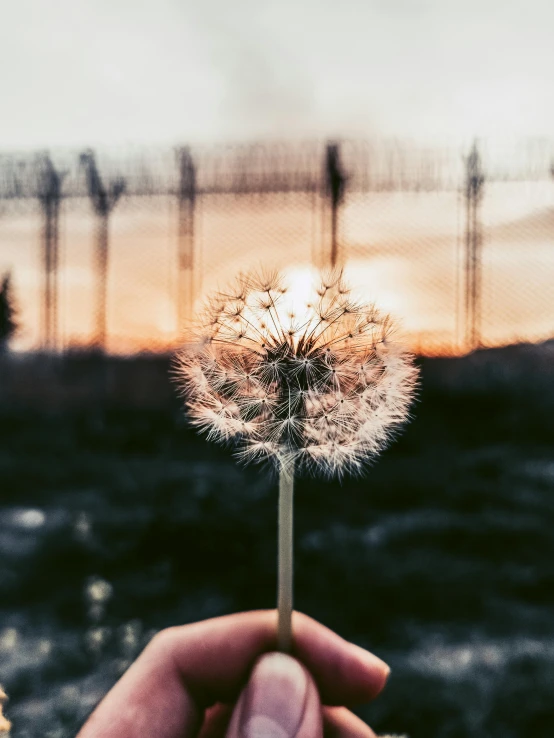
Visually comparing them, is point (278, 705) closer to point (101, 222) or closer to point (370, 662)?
point (370, 662)

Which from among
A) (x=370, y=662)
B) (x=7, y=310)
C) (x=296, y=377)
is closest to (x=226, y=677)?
(x=370, y=662)

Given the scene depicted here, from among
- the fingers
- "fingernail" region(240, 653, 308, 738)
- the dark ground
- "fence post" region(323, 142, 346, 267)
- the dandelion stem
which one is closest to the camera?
the dandelion stem

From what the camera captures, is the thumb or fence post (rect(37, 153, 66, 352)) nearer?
the thumb

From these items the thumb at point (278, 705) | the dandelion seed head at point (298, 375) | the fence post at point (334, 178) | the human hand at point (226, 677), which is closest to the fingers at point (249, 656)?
the human hand at point (226, 677)

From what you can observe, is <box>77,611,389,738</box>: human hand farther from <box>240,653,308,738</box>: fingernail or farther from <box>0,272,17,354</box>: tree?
<box>0,272,17,354</box>: tree

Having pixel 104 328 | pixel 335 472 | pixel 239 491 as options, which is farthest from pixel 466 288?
pixel 335 472

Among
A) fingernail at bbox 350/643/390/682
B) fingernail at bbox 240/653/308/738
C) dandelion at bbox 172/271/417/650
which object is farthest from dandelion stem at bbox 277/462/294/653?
fingernail at bbox 350/643/390/682
